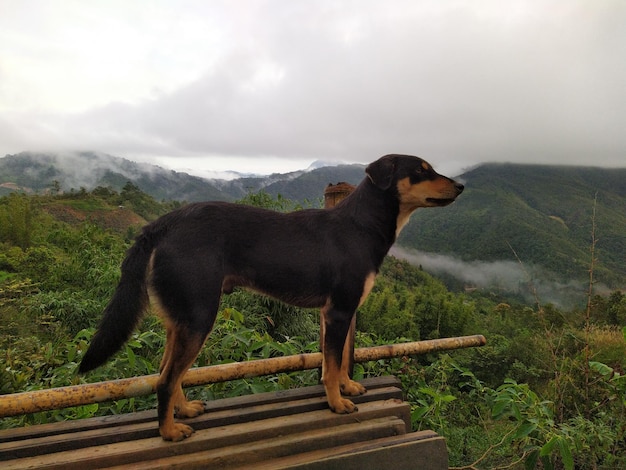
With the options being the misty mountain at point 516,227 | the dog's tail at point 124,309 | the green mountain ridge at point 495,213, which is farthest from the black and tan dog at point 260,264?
the green mountain ridge at point 495,213

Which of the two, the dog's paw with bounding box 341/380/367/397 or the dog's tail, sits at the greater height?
the dog's tail

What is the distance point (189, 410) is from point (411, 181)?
2069 mm

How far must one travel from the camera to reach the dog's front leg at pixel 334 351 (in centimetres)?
248

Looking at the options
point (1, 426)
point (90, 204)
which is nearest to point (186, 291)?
point (1, 426)

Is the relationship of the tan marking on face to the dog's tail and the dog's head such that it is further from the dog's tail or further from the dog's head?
the dog's tail

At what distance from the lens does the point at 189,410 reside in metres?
2.44

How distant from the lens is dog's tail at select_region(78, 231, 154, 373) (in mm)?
2104

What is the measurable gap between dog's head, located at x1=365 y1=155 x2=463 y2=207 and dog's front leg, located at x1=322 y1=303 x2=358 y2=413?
2.91 ft

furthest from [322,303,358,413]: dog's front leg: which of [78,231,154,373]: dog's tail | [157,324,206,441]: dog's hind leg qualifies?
Result: [78,231,154,373]: dog's tail

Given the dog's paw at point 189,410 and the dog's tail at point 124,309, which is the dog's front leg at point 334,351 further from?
the dog's tail at point 124,309

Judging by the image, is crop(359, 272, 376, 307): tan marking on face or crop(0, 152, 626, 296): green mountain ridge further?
crop(0, 152, 626, 296): green mountain ridge

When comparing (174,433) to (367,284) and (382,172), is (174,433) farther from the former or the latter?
(382,172)

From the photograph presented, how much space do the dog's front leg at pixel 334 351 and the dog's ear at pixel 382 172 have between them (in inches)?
34.9

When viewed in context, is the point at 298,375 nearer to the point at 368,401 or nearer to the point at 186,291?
the point at 368,401
